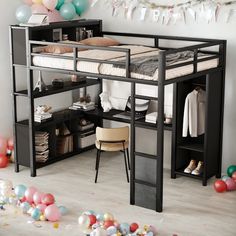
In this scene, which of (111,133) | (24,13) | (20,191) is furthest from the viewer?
(24,13)

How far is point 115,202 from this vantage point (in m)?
4.76

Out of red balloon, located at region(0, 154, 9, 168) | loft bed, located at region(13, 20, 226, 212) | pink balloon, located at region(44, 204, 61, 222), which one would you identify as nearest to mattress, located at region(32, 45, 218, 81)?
loft bed, located at region(13, 20, 226, 212)

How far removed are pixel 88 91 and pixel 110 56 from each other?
1588 millimetres

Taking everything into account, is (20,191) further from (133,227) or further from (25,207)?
(133,227)

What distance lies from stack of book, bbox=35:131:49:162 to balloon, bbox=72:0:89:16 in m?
1.40

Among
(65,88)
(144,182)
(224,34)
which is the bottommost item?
(144,182)

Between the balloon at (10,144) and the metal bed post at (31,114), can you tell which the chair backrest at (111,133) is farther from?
the balloon at (10,144)

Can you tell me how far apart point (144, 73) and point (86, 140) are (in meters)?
1.95

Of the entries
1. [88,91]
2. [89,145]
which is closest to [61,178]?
[89,145]

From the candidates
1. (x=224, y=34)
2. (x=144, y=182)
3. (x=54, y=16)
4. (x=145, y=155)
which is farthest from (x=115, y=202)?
(x=54, y=16)

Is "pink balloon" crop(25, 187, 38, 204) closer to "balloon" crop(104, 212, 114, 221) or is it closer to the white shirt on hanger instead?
"balloon" crop(104, 212, 114, 221)

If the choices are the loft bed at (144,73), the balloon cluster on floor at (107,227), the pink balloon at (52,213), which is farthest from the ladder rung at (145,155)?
the pink balloon at (52,213)

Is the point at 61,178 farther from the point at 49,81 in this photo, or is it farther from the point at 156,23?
the point at 156,23

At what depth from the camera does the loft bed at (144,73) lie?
4.39 meters
